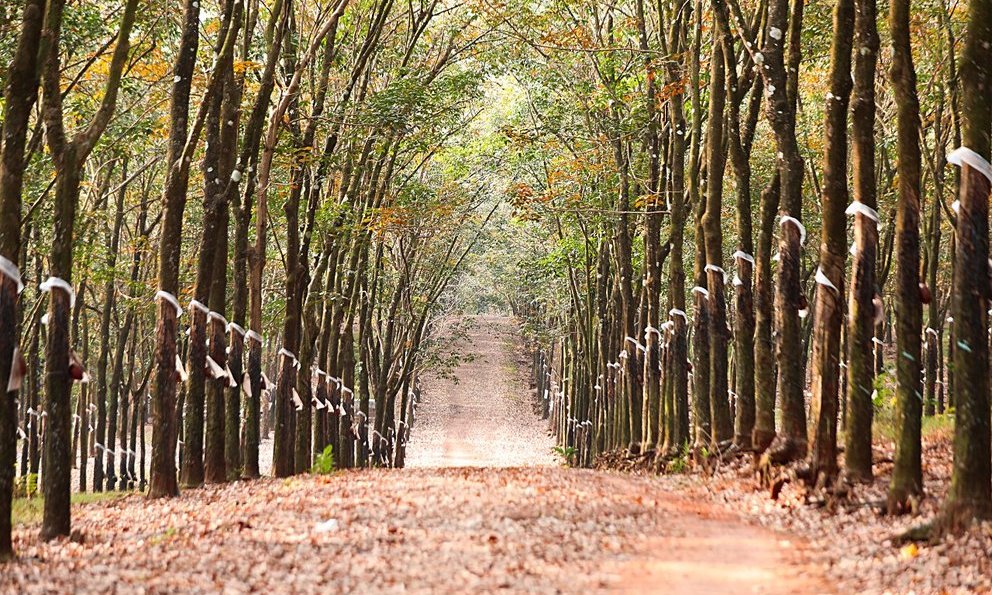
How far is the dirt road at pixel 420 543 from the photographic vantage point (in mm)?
7133

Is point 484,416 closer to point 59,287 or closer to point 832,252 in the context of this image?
point 832,252

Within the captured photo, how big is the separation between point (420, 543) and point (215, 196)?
25.6 ft

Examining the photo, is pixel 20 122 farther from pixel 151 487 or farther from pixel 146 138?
pixel 146 138

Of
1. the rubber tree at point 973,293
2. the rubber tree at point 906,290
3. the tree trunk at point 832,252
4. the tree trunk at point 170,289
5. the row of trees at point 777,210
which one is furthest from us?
the tree trunk at point 170,289

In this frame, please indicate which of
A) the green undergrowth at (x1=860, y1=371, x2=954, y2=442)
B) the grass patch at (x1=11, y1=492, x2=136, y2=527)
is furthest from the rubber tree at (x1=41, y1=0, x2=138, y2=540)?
the green undergrowth at (x1=860, y1=371, x2=954, y2=442)

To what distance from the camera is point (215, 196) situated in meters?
14.6

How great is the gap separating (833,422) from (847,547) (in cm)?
264

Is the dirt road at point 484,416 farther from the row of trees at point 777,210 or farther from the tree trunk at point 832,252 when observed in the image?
the tree trunk at point 832,252

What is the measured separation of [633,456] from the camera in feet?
69.1

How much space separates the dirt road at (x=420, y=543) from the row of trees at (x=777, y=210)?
5.42 ft

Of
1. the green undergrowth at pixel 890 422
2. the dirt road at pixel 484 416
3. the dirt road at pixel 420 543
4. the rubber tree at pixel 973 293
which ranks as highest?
the rubber tree at pixel 973 293

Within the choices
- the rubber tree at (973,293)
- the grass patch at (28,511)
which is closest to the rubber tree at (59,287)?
the grass patch at (28,511)

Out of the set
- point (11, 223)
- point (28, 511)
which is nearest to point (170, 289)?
point (11, 223)

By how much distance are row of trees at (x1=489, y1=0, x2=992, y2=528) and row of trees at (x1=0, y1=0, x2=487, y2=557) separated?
3341 millimetres
